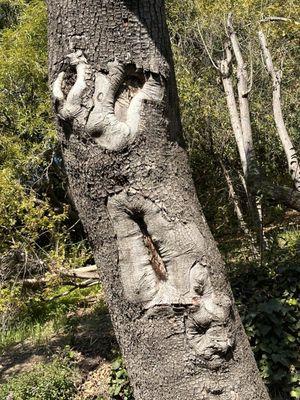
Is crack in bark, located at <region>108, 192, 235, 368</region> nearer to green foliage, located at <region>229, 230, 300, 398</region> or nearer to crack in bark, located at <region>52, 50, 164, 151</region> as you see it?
crack in bark, located at <region>52, 50, 164, 151</region>

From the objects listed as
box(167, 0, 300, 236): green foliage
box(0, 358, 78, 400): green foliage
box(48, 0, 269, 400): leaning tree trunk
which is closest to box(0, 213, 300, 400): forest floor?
box(0, 358, 78, 400): green foliage

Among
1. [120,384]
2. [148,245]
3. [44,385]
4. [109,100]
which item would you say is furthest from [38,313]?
[109,100]

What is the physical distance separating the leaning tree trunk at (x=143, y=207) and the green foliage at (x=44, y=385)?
11.8 ft

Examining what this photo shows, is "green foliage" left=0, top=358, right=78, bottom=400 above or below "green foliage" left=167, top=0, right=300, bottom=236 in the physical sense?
below

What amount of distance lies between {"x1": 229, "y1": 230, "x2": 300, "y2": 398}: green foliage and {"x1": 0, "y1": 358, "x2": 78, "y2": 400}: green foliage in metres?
2.13

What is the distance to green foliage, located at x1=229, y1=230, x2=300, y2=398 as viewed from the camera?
167 inches

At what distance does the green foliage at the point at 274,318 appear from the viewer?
13.9 feet

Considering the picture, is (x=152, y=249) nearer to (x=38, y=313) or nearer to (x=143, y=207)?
(x=143, y=207)

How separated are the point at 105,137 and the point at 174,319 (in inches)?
30.2

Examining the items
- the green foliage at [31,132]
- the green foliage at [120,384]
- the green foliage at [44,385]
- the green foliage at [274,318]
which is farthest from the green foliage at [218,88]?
the green foliage at [120,384]

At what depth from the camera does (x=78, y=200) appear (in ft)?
7.11

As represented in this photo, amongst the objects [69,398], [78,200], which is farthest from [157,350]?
[69,398]

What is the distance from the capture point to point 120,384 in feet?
15.9

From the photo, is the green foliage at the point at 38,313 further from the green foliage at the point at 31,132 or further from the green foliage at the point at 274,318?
the green foliage at the point at 274,318
